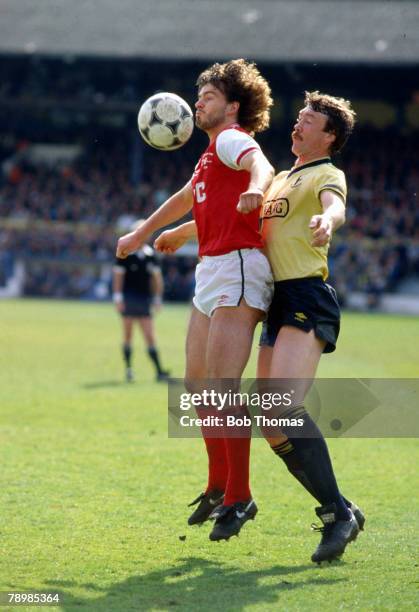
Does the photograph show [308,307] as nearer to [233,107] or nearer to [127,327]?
[233,107]

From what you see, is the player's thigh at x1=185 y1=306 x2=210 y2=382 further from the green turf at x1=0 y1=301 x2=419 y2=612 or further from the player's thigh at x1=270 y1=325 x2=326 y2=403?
the green turf at x1=0 y1=301 x2=419 y2=612

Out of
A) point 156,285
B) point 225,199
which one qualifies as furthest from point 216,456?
point 156,285

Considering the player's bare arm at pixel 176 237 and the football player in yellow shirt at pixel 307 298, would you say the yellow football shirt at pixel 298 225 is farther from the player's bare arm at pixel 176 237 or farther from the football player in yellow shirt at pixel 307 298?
the player's bare arm at pixel 176 237

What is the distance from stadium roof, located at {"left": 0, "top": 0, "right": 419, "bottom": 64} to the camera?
35.0 metres

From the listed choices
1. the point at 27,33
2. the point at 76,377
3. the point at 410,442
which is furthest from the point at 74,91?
the point at 410,442

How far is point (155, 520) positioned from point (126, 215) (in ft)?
100

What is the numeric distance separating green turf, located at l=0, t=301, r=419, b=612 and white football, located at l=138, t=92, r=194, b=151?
2.23 m

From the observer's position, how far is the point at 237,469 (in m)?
5.45

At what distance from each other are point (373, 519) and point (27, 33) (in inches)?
1396

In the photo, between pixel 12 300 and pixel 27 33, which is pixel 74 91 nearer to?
pixel 27 33

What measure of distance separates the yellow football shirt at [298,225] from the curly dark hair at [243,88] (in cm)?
49

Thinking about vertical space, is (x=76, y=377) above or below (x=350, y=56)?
below

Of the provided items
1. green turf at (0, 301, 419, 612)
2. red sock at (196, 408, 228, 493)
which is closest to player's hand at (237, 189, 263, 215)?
red sock at (196, 408, 228, 493)

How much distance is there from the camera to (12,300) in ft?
101
